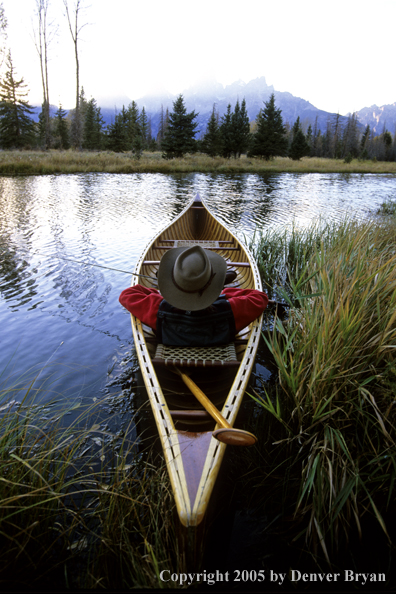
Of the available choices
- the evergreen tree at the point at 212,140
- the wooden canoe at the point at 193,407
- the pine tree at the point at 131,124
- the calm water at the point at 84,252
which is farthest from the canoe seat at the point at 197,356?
the pine tree at the point at 131,124

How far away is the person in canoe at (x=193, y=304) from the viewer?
2643 millimetres

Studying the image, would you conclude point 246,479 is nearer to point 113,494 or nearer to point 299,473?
point 299,473

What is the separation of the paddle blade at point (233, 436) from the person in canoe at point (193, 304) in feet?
3.56

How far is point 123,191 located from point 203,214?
9.02 m

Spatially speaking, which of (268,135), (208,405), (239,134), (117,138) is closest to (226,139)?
(239,134)

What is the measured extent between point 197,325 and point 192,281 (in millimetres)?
466

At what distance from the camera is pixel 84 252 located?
773cm

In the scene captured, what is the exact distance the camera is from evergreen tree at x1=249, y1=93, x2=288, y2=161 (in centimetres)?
3497

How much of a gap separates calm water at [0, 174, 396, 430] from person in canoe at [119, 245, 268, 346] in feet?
3.11

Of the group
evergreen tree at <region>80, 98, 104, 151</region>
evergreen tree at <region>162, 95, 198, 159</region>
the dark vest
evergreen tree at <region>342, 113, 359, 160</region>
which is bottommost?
the dark vest

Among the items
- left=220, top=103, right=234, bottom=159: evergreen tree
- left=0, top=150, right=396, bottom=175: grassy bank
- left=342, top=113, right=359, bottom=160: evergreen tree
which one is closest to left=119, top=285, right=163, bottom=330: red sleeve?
left=0, top=150, right=396, bottom=175: grassy bank

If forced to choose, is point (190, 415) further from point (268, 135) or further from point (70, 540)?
point (268, 135)

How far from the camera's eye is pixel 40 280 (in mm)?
6262

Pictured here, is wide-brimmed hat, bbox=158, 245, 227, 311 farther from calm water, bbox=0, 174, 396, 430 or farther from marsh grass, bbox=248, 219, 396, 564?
calm water, bbox=0, 174, 396, 430
